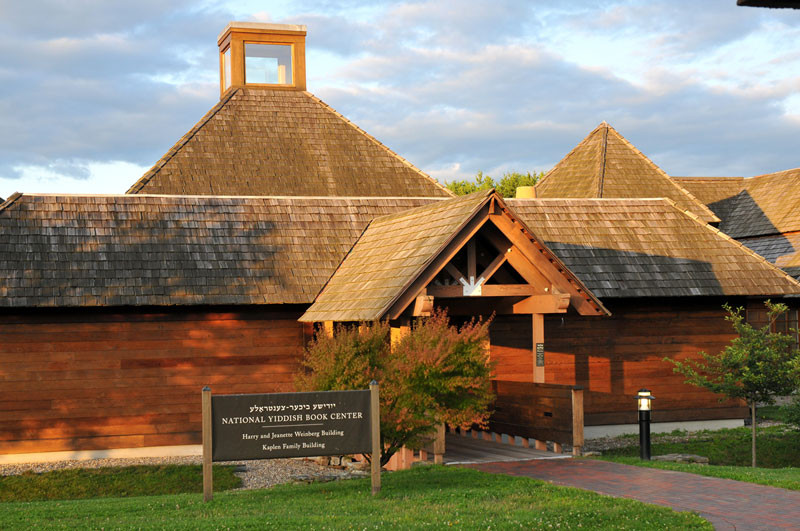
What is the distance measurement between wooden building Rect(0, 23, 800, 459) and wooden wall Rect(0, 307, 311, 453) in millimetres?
29

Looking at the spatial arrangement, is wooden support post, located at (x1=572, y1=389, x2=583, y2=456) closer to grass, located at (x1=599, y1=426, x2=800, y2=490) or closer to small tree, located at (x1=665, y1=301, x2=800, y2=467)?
grass, located at (x1=599, y1=426, x2=800, y2=490)

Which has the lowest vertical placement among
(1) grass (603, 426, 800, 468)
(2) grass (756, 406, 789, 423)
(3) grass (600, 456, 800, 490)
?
(1) grass (603, 426, 800, 468)

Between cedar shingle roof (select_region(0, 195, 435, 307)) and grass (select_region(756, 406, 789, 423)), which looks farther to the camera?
grass (select_region(756, 406, 789, 423))

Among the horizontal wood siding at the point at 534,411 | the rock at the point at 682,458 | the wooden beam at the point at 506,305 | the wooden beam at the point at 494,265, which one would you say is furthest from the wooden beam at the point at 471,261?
the rock at the point at 682,458

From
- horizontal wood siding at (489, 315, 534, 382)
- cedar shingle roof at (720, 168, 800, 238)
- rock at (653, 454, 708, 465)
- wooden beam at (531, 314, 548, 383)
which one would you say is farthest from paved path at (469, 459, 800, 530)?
cedar shingle roof at (720, 168, 800, 238)

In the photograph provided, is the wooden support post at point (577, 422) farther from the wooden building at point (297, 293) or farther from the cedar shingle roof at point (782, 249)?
the cedar shingle roof at point (782, 249)

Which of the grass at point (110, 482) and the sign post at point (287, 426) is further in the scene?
the grass at point (110, 482)

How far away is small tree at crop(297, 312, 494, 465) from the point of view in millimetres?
14164

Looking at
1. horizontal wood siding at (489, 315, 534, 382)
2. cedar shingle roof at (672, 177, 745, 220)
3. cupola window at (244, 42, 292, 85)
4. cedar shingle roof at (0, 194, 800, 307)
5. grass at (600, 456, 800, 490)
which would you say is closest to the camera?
grass at (600, 456, 800, 490)

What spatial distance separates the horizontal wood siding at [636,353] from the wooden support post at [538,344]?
3.03 m

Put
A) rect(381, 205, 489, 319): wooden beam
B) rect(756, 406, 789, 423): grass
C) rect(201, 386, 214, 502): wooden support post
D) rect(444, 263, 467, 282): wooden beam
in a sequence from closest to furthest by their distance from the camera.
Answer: rect(201, 386, 214, 502): wooden support post < rect(381, 205, 489, 319): wooden beam < rect(444, 263, 467, 282): wooden beam < rect(756, 406, 789, 423): grass

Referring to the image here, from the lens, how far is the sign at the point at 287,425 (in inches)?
490

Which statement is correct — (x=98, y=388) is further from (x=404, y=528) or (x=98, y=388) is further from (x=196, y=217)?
(x=404, y=528)

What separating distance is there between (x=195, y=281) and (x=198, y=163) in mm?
9659
